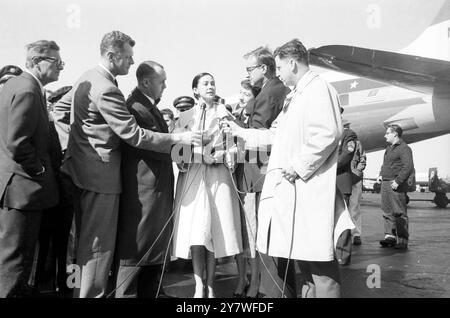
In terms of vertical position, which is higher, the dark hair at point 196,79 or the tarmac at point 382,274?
the dark hair at point 196,79

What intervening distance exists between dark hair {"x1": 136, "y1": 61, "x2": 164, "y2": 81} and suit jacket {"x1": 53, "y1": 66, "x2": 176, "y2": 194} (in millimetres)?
253

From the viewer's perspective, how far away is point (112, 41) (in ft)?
9.33

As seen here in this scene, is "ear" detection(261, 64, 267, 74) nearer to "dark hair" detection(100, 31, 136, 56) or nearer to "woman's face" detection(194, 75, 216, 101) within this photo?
"woman's face" detection(194, 75, 216, 101)

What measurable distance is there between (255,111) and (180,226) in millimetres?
1040

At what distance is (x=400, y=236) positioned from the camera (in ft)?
20.2

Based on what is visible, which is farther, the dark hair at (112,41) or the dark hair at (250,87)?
the dark hair at (250,87)

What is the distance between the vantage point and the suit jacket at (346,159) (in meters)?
5.50

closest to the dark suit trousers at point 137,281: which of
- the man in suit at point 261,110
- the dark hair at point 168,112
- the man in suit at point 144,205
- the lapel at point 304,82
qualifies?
the man in suit at point 144,205

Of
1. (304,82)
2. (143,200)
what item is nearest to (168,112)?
(143,200)

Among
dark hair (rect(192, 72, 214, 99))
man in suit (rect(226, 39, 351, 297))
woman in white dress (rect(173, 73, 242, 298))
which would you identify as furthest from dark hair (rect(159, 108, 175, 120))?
man in suit (rect(226, 39, 351, 297))

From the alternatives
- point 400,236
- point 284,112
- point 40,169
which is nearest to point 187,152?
point 284,112

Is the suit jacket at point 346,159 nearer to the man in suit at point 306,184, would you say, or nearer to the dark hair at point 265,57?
the dark hair at point 265,57

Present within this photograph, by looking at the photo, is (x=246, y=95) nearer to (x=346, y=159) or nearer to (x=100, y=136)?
(x=100, y=136)

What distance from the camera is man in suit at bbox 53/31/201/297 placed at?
267 centimetres
